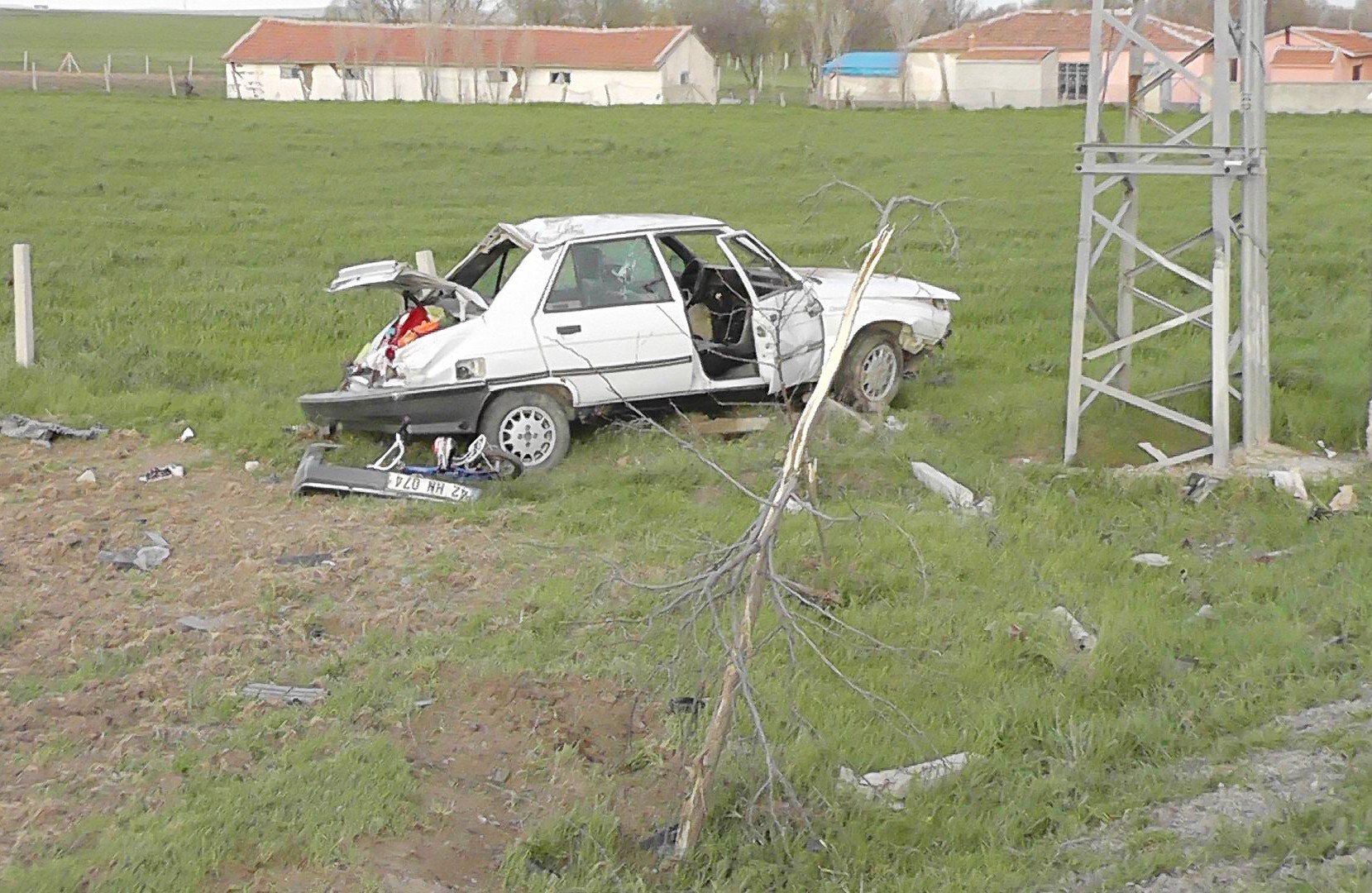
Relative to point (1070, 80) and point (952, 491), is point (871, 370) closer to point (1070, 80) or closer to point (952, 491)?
point (952, 491)

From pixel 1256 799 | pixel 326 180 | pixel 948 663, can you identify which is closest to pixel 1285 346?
pixel 948 663

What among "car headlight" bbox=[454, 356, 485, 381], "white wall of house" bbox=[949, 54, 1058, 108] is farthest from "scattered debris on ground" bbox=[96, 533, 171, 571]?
"white wall of house" bbox=[949, 54, 1058, 108]

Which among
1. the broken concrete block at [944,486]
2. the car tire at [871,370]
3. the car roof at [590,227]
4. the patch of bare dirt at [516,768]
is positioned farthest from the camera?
the car tire at [871,370]

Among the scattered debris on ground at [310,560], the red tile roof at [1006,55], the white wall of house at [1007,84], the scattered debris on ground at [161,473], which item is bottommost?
the scattered debris on ground at [310,560]

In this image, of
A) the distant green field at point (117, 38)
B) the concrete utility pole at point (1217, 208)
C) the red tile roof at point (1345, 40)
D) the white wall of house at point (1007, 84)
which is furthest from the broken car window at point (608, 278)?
the distant green field at point (117, 38)

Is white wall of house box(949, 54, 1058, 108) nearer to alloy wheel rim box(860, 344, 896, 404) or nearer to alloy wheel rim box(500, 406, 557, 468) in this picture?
alloy wheel rim box(860, 344, 896, 404)

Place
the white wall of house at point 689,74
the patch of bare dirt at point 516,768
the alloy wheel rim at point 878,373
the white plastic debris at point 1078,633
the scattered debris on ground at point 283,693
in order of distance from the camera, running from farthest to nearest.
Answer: the white wall of house at point 689,74 < the alloy wheel rim at point 878,373 < the white plastic debris at point 1078,633 < the scattered debris on ground at point 283,693 < the patch of bare dirt at point 516,768

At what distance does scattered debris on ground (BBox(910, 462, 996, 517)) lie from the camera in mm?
8477

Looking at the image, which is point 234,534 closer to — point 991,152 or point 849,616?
point 849,616

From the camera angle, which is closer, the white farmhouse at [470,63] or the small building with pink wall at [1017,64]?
the small building with pink wall at [1017,64]

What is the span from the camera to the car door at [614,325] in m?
9.40

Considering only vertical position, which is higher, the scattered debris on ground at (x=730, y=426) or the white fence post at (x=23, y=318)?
the white fence post at (x=23, y=318)

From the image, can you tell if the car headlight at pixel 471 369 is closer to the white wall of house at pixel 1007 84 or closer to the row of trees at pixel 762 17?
the white wall of house at pixel 1007 84

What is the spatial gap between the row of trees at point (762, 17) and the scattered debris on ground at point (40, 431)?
2181 inches
